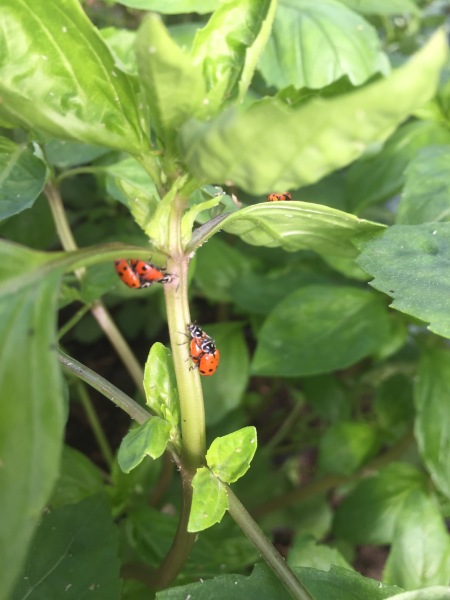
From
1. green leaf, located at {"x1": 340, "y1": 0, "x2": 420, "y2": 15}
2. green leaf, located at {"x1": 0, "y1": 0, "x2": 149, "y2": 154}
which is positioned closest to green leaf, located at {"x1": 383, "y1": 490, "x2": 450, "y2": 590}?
green leaf, located at {"x1": 0, "y1": 0, "x2": 149, "y2": 154}

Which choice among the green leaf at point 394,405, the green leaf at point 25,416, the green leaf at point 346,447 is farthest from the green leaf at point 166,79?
the green leaf at point 394,405

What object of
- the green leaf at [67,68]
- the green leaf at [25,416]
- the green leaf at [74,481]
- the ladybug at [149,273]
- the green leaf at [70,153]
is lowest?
the green leaf at [74,481]

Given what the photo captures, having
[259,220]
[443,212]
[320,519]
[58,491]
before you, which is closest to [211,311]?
[320,519]

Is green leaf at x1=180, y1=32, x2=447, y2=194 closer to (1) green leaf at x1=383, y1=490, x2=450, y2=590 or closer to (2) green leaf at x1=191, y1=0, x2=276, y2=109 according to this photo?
(2) green leaf at x1=191, y1=0, x2=276, y2=109

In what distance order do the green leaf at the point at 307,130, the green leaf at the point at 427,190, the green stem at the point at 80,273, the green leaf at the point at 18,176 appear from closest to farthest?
the green leaf at the point at 307,130 < the green leaf at the point at 18,176 < the green leaf at the point at 427,190 < the green stem at the point at 80,273

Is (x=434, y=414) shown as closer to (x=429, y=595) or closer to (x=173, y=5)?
(x=429, y=595)

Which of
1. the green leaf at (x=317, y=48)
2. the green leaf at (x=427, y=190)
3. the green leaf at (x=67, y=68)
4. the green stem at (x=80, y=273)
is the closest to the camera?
the green leaf at (x=67, y=68)

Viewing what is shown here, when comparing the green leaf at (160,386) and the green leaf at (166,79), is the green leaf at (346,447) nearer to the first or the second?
the green leaf at (160,386)
